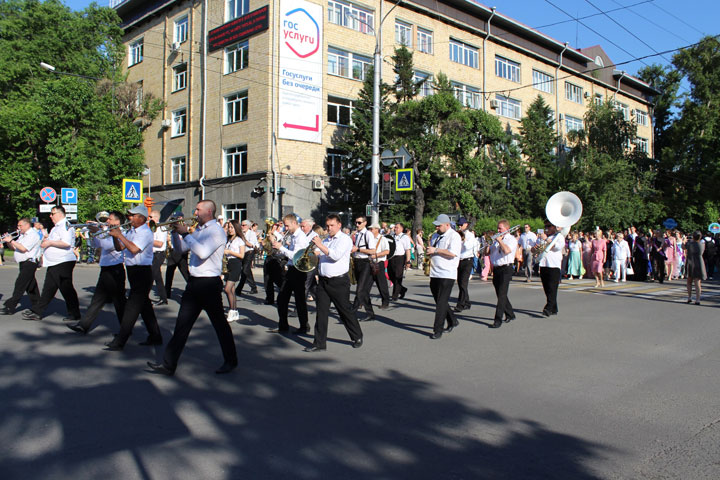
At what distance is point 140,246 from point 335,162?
22502mm

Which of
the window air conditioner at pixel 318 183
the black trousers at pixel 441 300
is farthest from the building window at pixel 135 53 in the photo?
the black trousers at pixel 441 300

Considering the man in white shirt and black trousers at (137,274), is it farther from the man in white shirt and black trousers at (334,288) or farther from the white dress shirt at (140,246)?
the man in white shirt and black trousers at (334,288)

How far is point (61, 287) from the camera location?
8570 mm

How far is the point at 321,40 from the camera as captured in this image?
27.9 meters

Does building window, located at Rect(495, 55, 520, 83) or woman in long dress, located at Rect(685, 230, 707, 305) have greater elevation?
building window, located at Rect(495, 55, 520, 83)

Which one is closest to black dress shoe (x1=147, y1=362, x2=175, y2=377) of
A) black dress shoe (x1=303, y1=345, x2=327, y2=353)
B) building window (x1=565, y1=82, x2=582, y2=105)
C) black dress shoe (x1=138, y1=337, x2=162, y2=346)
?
black dress shoe (x1=138, y1=337, x2=162, y2=346)

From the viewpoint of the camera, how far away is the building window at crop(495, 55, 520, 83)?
37.8m

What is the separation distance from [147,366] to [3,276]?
12432 mm

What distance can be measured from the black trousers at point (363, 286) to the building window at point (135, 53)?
32.0m

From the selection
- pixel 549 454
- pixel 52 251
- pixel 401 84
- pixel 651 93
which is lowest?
pixel 549 454

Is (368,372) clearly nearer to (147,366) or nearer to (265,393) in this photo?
(265,393)

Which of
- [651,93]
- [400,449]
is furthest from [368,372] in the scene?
[651,93]

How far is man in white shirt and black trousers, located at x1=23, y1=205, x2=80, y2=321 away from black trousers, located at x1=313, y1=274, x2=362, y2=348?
4.22m

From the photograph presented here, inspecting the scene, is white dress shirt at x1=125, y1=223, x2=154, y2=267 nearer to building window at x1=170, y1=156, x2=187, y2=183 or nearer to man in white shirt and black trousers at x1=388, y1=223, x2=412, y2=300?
man in white shirt and black trousers at x1=388, y1=223, x2=412, y2=300
